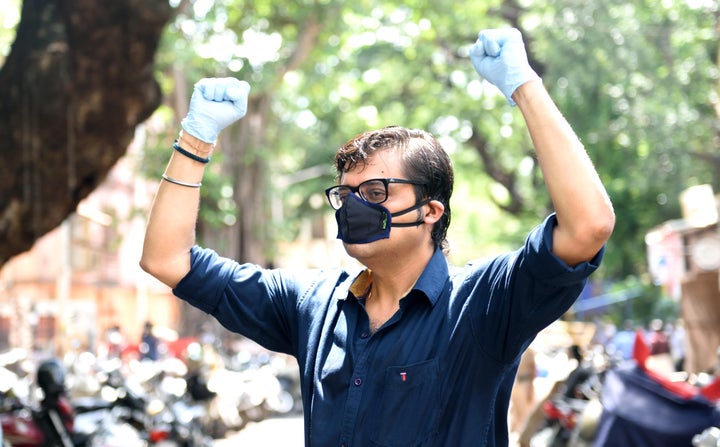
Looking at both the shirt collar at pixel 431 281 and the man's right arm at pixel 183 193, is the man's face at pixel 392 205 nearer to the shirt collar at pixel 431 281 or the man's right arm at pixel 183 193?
the shirt collar at pixel 431 281

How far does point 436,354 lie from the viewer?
2529 mm

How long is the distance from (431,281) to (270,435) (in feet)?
42.7

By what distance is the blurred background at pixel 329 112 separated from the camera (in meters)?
8.34

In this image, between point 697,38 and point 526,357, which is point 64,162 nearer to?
point 526,357

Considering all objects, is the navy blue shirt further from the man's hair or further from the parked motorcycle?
the parked motorcycle

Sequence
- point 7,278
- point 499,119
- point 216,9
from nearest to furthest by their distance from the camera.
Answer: point 216,9 < point 499,119 < point 7,278

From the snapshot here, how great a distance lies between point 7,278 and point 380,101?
15.8m

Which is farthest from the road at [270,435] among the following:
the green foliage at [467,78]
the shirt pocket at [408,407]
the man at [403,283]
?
the shirt pocket at [408,407]

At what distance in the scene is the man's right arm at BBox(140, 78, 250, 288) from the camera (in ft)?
9.27

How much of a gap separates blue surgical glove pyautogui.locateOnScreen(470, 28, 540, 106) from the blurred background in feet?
5.66

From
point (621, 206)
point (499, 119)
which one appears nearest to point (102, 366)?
point (499, 119)

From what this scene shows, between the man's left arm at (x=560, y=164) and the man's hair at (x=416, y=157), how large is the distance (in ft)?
1.09

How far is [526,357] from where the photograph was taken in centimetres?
1068

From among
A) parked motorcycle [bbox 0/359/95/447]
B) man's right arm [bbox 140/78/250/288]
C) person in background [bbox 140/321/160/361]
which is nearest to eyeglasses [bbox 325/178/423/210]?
man's right arm [bbox 140/78/250/288]
